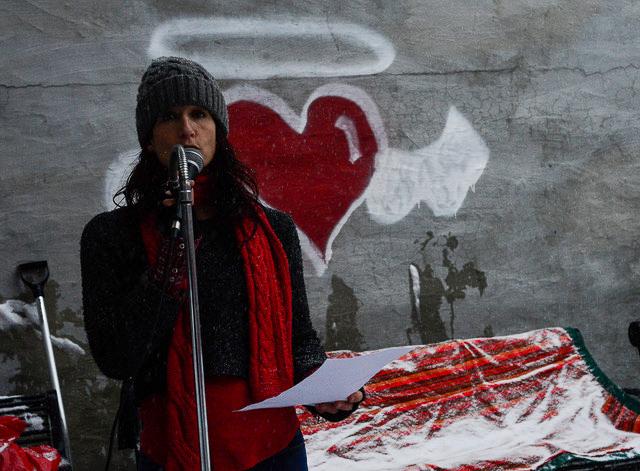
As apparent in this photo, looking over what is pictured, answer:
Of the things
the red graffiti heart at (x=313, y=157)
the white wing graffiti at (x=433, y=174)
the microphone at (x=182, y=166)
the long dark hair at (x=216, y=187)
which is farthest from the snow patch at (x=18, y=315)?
the microphone at (x=182, y=166)

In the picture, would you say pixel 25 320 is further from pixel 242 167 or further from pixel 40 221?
pixel 242 167

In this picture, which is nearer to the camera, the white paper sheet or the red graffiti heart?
the white paper sheet

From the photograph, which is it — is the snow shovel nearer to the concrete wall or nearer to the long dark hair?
the concrete wall

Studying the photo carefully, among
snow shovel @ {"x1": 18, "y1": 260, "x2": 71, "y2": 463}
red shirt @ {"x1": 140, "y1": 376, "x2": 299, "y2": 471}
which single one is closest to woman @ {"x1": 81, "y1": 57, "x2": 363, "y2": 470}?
red shirt @ {"x1": 140, "y1": 376, "x2": 299, "y2": 471}

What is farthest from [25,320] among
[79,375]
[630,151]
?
[630,151]

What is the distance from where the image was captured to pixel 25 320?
3.51 meters

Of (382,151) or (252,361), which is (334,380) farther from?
(382,151)

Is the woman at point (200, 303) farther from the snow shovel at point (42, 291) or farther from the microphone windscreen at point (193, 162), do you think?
the snow shovel at point (42, 291)

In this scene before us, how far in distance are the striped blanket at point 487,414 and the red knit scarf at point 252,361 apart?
1681 mm

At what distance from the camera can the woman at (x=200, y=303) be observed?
162 cm

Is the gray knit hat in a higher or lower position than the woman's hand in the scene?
higher

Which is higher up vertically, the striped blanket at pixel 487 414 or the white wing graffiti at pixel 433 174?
the white wing graffiti at pixel 433 174

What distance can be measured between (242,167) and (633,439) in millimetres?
2530

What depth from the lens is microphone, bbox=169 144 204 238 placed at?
141 centimetres
